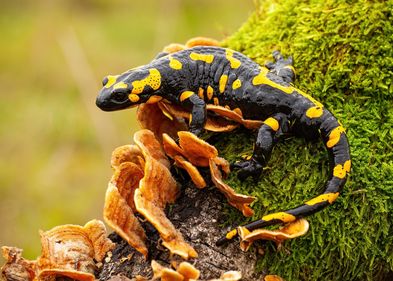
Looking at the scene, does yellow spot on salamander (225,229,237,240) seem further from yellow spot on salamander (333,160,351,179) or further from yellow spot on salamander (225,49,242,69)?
yellow spot on salamander (225,49,242,69)

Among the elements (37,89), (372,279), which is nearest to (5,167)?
(37,89)

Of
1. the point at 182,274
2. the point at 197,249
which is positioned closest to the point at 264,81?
the point at 197,249

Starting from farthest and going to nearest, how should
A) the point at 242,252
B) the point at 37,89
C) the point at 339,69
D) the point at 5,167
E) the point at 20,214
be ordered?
the point at 37,89 → the point at 5,167 → the point at 20,214 → the point at 339,69 → the point at 242,252

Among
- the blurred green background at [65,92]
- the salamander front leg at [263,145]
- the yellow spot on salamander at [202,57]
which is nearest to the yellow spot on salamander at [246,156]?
the salamander front leg at [263,145]

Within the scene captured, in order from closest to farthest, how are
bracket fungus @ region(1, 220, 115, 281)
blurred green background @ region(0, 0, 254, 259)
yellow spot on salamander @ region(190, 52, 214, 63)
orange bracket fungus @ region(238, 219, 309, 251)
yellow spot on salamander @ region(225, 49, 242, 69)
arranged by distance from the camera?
orange bracket fungus @ region(238, 219, 309, 251) → bracket fungus @ region(1, 220, 115, 281) → yellow spot on salamander @ region(225, 49, 242, 69) → yellow spot on salamander @ region(190, 52, 214, 63) → blurred green background @ region(0, 0, 254, 259)

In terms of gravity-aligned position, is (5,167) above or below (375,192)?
below

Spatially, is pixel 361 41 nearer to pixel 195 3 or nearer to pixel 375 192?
pixel 375 192

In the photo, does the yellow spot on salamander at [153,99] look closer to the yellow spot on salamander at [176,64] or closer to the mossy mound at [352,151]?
the yellow spot on salamander at [176,64]

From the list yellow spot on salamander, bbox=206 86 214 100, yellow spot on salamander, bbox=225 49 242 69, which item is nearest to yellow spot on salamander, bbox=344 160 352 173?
yellow spot on salamander, bbox=225 49 242 69
